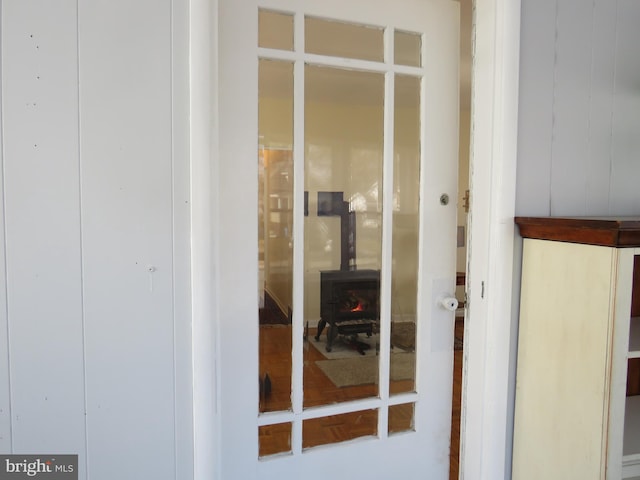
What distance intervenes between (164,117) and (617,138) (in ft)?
5.08

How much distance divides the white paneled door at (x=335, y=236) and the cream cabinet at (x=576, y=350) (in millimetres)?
260

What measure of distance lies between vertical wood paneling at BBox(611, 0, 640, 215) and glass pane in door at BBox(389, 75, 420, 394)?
29.5 inches

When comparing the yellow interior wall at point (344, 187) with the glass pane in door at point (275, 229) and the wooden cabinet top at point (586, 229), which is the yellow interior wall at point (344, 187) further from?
the wooden cabinet top at point (586, 229)

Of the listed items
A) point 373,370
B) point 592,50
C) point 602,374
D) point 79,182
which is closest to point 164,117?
point 79,182

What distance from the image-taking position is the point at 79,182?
1046mm

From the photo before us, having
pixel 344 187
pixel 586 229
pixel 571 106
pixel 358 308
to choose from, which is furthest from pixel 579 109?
pixel 358 308

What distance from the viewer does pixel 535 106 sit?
1.41 metres

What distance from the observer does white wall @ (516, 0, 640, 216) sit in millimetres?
1408

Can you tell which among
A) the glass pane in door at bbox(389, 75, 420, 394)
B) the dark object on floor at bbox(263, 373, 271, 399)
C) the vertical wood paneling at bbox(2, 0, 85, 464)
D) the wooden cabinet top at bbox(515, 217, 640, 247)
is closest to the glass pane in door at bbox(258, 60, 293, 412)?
the dark object on floor at bbox(263, 373, 271, 399)

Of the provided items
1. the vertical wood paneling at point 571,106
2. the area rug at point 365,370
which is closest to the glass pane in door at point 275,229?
the area rug at point 365,370

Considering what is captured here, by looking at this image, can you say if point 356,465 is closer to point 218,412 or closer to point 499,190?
point 218,412

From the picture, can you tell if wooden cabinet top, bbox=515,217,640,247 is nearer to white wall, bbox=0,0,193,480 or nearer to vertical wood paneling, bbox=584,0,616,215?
vertical wood paneling, bbox=584,0,616,215

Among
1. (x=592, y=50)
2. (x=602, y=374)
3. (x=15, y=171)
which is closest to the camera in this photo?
(x=15, y=171)

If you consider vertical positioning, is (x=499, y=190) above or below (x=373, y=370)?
above
